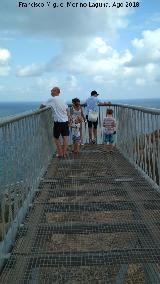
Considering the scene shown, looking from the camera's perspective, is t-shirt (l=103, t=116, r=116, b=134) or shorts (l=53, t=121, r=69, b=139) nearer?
shorts (l=53, t=121, r=69, b=139)

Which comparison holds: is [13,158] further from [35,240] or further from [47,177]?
[47,177]

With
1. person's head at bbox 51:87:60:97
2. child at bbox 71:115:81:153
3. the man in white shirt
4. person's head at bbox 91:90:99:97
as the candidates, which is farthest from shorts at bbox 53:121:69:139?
person's head at bbox 91:90:99:97

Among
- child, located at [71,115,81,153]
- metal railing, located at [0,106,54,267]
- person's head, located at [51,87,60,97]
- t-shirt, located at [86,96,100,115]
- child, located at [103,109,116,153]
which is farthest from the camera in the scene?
t-shirt, located at [86,96,100,115]

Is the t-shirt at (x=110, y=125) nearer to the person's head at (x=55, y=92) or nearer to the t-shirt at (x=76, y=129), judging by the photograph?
the t-shirt at (x=76, y=129)

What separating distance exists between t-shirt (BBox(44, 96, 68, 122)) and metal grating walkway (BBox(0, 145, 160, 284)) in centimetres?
323

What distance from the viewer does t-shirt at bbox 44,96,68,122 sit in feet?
40.1

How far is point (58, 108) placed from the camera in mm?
12344

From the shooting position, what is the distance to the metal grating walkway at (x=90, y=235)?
4559 mm

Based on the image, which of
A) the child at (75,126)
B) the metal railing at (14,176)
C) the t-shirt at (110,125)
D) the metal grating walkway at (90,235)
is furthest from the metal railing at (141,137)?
the metal railing at (14,176)

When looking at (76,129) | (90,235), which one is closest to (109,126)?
(76,129)

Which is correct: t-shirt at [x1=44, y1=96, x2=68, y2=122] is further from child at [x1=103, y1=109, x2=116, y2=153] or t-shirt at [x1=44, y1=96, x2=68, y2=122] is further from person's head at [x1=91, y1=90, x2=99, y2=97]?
person's head at [x1=91, y1=90, x2=99, y2=97]

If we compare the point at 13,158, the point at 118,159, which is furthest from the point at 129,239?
the point at 118,159

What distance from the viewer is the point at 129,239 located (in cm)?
552

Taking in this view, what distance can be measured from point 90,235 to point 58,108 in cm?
699
